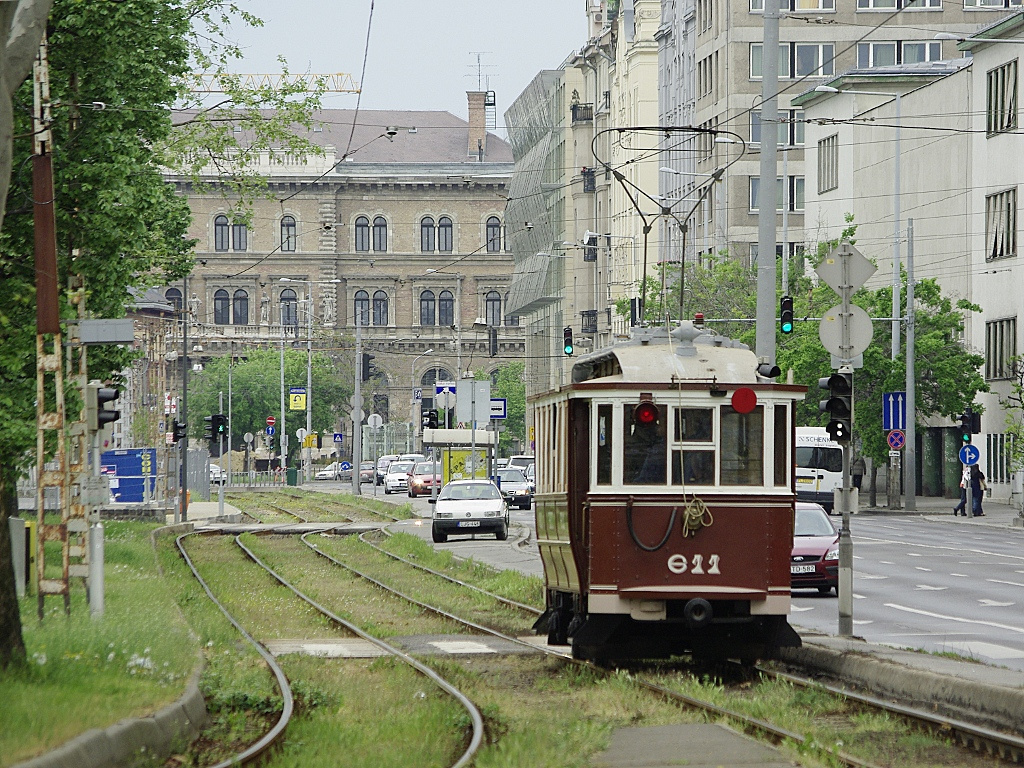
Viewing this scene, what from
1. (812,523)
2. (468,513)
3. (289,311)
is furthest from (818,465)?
(289,311)

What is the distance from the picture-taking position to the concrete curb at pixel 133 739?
9477 mm

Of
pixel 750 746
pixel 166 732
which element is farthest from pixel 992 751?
pixel 166 732

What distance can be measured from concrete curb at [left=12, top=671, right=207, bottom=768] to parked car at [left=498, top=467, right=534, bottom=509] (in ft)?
173

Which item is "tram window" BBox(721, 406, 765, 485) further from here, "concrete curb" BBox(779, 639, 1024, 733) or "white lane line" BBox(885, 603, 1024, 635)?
"white lane line" BBox(885, 603, 1024, 635)

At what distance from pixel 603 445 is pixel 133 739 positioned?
612 centimetres

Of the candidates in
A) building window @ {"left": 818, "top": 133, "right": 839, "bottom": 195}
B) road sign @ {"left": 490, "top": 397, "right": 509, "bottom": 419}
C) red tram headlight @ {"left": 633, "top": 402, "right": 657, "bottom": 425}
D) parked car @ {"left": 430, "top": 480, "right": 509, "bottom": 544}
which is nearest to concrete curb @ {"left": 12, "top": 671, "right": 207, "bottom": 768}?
red tram headlight @ {"left": 633, "top": 402, "right": 657, "bottom": 425}

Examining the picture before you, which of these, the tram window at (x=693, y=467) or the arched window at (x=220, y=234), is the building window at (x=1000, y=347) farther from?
the arched window at (x=220, y=234)

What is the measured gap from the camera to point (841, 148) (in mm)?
76375

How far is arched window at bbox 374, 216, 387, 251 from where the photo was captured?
440 feet

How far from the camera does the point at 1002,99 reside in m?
61.0

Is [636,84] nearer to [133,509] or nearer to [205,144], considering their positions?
[133,509]

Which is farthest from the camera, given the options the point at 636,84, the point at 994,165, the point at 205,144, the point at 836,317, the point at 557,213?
the point at 557,213

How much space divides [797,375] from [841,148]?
53.3 ft

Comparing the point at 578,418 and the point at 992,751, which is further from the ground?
the point at 578,418
